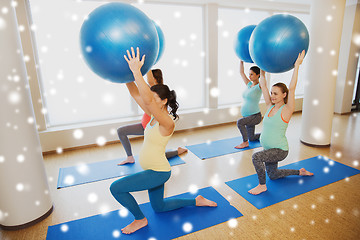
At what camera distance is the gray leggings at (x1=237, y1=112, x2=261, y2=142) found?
3553mm

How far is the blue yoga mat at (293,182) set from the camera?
234cm

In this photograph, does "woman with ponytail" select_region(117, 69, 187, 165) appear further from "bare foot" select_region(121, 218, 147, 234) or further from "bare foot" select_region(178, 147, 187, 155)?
"bare foot" select_region(121, 218, 147, 234)

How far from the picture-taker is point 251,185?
2584mm

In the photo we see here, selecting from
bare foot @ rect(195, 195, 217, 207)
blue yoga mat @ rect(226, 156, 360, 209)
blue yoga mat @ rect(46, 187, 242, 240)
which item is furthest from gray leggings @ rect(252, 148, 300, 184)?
bare foot @ rect(195, 195, 217, 207)

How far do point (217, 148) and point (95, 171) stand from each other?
176 centimetres

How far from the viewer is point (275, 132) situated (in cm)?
238

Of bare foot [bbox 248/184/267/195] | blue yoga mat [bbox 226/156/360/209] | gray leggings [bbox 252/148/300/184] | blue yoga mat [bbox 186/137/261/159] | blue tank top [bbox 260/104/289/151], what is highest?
blue tank top [bbox 260/104/289/151]

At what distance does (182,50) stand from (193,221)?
11.0 feet

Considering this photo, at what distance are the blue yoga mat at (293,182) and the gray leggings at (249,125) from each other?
81 centimetres

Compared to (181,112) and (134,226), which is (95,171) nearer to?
(134,226)

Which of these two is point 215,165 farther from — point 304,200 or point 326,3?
point 326,3

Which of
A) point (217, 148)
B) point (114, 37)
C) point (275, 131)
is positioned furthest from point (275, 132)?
point (114, 37)

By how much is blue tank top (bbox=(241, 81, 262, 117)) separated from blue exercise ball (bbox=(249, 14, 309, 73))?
3.84 feet

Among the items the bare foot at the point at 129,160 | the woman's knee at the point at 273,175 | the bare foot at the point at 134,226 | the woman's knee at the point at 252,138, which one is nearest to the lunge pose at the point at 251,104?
the woman's knee at the point at 252,138
